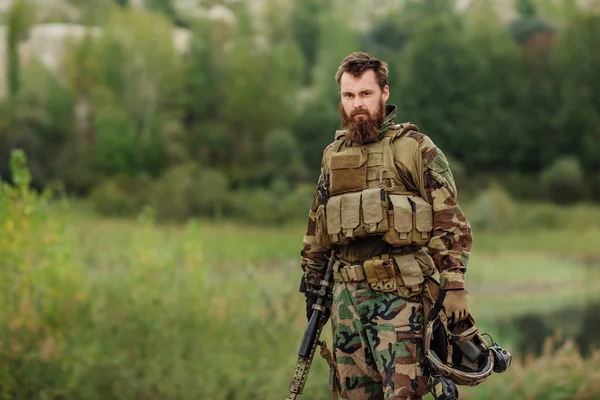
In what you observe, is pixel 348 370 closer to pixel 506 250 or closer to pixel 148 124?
pixel 506 250

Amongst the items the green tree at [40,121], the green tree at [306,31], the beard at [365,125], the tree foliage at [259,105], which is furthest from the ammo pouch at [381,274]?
the green tree at [306,31]

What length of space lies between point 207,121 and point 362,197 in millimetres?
42845

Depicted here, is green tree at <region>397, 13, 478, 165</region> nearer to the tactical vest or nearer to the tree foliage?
the tree foliage

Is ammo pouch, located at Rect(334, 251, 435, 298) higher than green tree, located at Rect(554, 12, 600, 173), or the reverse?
green tree, located at Rect(554, 12, 600, 173)

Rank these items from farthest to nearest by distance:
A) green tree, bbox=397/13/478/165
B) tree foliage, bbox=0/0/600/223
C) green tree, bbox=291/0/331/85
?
1. green tree, bbox=291/0/331/85
2. green tree, bbox=397/13/478/165
3. tree foliage, bbox=0/0/600/223

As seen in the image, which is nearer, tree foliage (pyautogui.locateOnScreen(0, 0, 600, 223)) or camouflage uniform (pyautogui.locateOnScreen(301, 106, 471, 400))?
camouflage uniform (pyautogui.locateOnScreen(301, 106, 471, 400))

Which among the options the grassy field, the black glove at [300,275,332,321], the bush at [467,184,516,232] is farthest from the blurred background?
the black glove at [300,275,332,321]

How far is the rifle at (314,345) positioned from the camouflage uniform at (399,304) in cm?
6

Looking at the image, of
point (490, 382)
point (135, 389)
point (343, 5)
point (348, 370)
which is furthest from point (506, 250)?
point (343, 5)

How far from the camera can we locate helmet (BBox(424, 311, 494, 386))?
4082mm

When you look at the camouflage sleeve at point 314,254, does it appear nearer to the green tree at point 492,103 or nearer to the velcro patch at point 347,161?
the velcro patch at point 347,161

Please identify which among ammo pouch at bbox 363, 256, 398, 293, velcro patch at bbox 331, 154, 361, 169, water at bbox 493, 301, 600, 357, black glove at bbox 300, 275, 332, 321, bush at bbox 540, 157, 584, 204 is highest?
bush at bbox 540, 157, 584, 204

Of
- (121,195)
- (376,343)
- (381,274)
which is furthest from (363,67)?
(121,195)

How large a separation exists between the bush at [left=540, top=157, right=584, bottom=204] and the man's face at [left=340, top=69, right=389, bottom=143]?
35.8 metres
